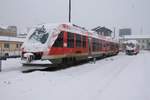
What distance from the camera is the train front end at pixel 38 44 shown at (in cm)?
1275

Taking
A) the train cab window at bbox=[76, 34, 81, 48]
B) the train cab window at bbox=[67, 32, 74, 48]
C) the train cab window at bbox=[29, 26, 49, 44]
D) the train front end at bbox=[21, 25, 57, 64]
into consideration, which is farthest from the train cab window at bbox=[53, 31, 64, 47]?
the train cab window at bbox=[76, 34, 81, 48]

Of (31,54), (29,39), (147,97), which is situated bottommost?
(147,97)

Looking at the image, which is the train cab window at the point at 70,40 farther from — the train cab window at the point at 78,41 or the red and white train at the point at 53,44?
the train cab window at the point at 78,41

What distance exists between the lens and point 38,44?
520 inches

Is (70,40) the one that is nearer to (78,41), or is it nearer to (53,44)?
(78,41)

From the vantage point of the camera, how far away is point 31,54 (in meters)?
12.8

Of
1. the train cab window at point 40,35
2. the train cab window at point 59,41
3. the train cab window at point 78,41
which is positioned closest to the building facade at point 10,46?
the train cab window at point 78,41

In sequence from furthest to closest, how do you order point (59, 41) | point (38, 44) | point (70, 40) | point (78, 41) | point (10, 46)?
1. point (10, 46)
2. point (78, 41)
3. point (70, 40)
4. point (59, 41)
5. point (38, 44)

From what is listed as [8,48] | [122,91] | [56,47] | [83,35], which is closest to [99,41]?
[83,35]

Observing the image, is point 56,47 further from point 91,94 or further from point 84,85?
point 91,94

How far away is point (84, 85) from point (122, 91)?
1558 millimetres

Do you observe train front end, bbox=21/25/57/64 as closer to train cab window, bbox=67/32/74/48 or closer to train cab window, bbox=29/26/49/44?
train cab window, bbox=29/26/49/44

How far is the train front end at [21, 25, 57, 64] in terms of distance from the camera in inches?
502

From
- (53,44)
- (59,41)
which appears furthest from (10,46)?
(53,44)
